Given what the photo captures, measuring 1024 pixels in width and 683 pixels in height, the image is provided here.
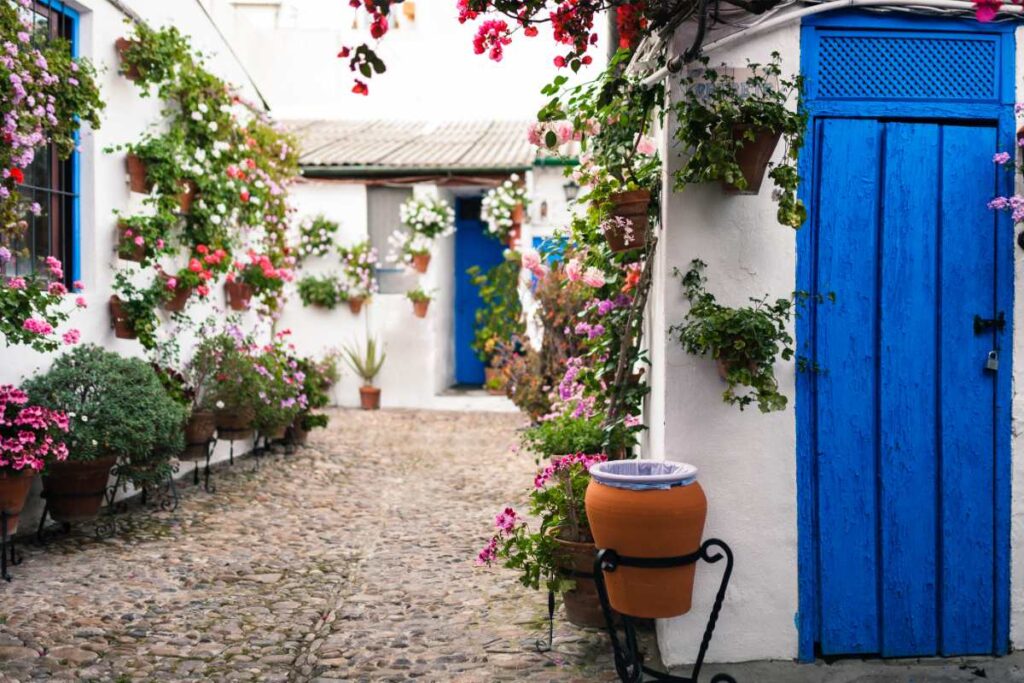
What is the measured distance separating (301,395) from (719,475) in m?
5.94

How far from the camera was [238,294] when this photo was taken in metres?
9.02

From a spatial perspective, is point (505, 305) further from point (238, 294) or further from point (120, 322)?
point (120, 322)

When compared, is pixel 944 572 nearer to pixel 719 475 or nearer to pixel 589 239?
pixel 719 475

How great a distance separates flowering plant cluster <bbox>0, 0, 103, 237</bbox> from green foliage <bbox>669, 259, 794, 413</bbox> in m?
4.00

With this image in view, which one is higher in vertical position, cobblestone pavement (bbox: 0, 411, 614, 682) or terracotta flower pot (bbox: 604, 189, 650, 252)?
terracotta flower pot (bbox: 604, 189, 650, 252)

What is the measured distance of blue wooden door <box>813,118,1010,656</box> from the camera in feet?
12.5

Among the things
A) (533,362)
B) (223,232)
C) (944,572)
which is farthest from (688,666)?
(223,232)

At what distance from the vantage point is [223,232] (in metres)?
8.41

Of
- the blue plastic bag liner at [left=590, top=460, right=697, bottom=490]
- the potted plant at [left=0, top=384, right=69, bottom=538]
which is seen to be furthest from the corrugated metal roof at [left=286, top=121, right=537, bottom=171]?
the blue plastic bag liner at [left=590, top=460, right=697, bottom=490]

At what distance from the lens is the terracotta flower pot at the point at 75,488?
226 inches

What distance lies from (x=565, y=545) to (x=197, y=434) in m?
4.33

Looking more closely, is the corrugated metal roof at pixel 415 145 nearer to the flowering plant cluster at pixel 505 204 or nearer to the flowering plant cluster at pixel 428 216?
the flowering plant cluster at pixel 505 204

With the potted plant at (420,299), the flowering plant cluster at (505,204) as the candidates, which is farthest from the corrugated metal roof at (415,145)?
the potted plant at (420,299)

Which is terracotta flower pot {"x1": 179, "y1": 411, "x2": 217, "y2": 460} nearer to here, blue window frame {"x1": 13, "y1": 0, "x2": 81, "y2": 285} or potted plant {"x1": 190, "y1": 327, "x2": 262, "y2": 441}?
potted plant {"x1": 190, "y1": 327, "x2": 262, "y2": 441}
